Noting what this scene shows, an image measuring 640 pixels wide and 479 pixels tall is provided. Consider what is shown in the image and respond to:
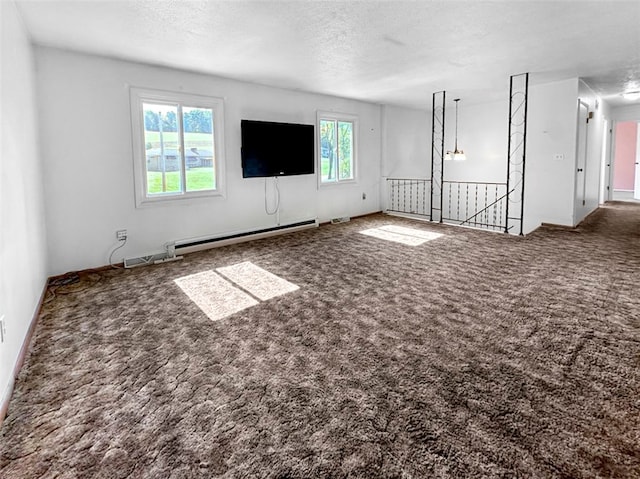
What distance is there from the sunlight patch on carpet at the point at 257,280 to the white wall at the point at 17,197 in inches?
71.6

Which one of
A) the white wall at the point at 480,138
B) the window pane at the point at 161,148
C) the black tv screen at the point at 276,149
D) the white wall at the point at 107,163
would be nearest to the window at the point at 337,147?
the black tv screen at the point at 276,149

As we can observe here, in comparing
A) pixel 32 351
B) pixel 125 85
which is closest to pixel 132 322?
pixel 32 351

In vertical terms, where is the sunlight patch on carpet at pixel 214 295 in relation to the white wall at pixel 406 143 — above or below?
below

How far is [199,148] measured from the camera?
5551 mm

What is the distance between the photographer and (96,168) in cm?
453

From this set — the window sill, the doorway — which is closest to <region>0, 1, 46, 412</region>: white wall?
the window sill

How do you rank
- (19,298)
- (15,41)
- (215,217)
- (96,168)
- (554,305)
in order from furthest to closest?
1. (215,217)
2. (96,168)
3. (554,305)
4. (15,41)
5. (19,298)

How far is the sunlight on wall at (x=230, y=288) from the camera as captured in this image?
3414 mm

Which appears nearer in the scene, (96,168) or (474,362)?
(474,362)

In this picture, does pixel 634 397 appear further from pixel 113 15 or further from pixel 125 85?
pixel 125 85

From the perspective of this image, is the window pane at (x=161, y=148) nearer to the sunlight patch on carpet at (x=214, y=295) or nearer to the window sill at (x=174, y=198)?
the window sill at (x=174, y=198)

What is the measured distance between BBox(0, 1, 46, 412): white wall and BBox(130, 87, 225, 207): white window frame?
1125 millimetres

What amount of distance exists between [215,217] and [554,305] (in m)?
4.60

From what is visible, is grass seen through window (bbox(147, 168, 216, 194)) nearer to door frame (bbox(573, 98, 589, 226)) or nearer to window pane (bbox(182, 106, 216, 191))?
window pane (bbox(182, 106, 216, 191))
